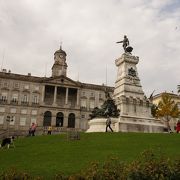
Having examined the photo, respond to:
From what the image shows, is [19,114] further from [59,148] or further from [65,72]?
[59,148]

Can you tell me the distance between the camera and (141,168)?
10.2 meters

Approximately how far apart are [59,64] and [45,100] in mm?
14264

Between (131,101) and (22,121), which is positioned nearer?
(131,101)

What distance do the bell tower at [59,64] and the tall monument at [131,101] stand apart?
169 feet

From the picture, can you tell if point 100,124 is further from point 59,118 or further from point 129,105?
point 59,118

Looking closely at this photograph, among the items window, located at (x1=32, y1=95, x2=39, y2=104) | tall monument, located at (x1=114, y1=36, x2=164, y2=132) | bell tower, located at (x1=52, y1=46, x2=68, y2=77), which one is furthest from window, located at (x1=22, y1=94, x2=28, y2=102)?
tall monument, located at (x1=114, y1=36, x2=164, y2=132)

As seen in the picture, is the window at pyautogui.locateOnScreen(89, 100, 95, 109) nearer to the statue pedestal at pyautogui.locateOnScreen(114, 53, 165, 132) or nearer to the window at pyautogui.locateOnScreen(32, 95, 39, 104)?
the window at pyautogui.locateOnScreen(32, 95, 39, 104)

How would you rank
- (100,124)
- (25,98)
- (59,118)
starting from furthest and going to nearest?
(59,118) → (25,98) → (100,124)

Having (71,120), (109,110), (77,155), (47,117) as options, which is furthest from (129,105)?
(71,120)

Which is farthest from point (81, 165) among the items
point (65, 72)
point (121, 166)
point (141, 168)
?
point (65, 72)

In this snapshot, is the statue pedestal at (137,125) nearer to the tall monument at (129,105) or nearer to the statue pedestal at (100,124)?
the tall monument at (129,105)

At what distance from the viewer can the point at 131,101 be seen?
131ft

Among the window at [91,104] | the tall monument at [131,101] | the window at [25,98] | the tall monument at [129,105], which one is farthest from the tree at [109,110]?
the window at [91,104]

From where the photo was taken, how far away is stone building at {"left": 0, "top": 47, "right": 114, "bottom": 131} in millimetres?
80688
